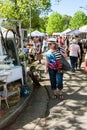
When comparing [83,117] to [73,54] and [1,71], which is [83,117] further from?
[73,54]

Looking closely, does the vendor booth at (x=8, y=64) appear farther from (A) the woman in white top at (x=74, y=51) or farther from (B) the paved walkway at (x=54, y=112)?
(A) the woman in white top at (x=74, y=51)

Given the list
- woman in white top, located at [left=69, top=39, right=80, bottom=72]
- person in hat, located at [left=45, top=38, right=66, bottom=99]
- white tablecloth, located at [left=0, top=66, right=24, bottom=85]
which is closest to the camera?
white tablecloth, located at [left=0, top=66, right=24, bottom=85]

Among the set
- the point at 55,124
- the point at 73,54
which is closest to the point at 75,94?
the point at 55,124

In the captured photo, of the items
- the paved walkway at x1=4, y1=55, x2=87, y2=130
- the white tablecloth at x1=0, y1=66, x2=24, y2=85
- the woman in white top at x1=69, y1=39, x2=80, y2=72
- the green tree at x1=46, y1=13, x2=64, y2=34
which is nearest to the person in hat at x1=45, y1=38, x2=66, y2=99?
the paved walkway at x1=4, y1=55, x2=87, y2=130

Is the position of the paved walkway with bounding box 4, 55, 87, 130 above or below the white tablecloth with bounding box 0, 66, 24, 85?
below

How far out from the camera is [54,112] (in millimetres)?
9750

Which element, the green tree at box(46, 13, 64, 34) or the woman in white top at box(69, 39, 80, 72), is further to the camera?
the green tree at box(46, 13, 64, 34)

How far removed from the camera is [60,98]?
11352 millimetres

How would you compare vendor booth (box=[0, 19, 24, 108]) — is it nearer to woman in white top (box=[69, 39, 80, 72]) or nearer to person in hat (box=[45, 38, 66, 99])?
person in hat (box=[45, 38, 66, 99])

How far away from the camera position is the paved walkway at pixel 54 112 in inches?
333

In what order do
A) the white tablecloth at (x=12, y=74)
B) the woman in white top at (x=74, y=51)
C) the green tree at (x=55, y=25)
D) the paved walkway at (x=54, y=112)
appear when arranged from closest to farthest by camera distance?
the paved walkway at (x=54, y=112)
the white tablecloth at (x=12, y=74)
the woman in white top at (x=74, y=51)
the green tree at (x=55, y=25)

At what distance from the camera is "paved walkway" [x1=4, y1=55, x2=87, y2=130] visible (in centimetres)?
845

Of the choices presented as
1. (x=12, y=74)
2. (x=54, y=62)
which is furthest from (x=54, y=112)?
(x=12, y=74)

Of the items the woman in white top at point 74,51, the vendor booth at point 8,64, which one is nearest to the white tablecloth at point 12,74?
the vendor booth at point 8,64
